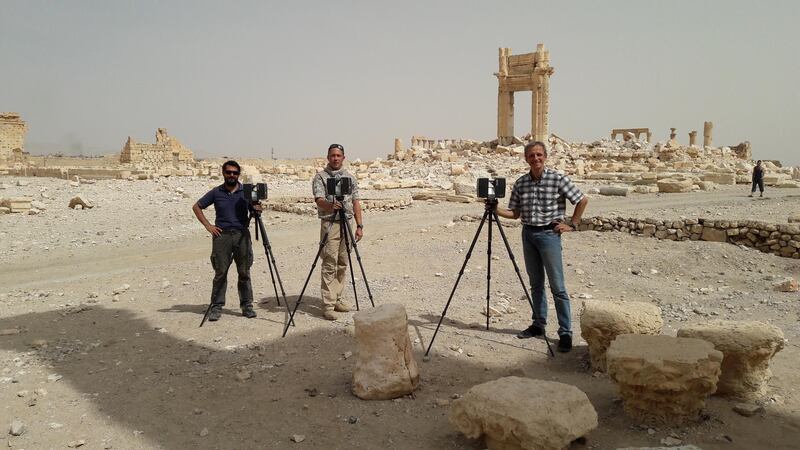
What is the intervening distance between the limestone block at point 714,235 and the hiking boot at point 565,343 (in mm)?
5994

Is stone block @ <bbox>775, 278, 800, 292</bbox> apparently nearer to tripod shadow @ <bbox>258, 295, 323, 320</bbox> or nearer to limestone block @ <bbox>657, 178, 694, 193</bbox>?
tripod shadow @ <bbox>258, 295, 323, 320</bbox>

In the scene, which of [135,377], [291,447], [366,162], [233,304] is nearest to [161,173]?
[366,162]

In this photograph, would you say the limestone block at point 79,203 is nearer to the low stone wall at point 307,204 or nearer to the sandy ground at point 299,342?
the sandy ground at point 299,342

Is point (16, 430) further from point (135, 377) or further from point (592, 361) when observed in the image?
point (592, 361)

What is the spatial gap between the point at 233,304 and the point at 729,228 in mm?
8302

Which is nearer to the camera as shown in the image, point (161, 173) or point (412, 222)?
point (412, 222)

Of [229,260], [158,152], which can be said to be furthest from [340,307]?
[158,152]

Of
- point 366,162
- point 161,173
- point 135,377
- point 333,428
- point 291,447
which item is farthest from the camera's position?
point 366,162

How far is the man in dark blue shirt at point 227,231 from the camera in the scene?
553 centimetres

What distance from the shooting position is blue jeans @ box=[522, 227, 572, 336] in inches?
182

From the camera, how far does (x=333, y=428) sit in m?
3.43

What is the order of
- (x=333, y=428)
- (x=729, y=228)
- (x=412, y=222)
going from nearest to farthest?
(x=333, y=428)
(x=729, y=228)
(x=412, y=222)

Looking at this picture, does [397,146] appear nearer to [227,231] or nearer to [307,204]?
[307,204]

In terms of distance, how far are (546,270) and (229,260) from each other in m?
3.37
